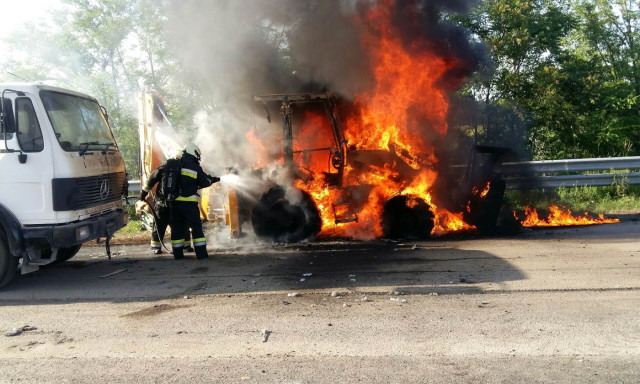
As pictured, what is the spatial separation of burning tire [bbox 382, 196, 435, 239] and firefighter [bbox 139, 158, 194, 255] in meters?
3.35

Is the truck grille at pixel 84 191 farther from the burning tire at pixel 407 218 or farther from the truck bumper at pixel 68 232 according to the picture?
the burning tire at pixel 407 218

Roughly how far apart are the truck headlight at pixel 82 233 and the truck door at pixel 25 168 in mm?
348

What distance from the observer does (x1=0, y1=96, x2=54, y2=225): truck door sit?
572 cm

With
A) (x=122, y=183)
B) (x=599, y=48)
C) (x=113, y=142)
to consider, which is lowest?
(x=122, y=183)

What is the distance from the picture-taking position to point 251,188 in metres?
8.41

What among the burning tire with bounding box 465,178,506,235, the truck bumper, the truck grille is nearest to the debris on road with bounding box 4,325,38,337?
the truck bumper

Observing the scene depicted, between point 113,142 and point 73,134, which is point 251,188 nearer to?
point 113,142

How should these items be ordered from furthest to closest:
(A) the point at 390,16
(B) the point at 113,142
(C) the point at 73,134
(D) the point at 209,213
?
(A) the point at 390,16 → (D) the point at 209,213 → (B) the point at 113,142 → (C) the point at 73,134

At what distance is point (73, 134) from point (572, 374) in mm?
6081

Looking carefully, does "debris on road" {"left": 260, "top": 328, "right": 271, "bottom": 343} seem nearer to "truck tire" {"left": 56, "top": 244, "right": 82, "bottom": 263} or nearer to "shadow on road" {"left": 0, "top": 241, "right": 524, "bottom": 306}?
"shadow on road" {"left": 0, "top": 241, "right": 524, "bottom": 306}

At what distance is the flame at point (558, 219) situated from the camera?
8977 millimetres

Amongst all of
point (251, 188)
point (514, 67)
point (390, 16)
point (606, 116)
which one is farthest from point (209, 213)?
point (606, 116)

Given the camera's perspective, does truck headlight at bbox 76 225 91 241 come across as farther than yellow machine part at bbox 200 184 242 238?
No

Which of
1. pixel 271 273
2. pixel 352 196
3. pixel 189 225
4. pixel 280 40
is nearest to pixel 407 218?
pixel 352 196
